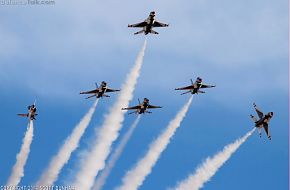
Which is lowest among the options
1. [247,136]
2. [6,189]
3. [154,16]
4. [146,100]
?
[247,136]

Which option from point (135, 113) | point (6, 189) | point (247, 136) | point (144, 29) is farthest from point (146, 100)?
point (6, 189)

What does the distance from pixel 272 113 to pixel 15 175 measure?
6922 centimetres

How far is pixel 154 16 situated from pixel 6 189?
196 feet

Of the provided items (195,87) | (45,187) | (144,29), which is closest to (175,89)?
(195,87)

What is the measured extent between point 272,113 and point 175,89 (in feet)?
86.8

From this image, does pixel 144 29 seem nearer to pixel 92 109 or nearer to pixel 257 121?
pixel 92 109

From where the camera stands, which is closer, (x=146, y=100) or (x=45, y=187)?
(x=45, y=187)

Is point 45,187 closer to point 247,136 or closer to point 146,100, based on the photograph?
point 146,100

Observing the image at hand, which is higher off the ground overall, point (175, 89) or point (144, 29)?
point (144, 29)

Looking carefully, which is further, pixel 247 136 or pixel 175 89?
pixel 175 89

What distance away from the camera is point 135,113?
198000mm

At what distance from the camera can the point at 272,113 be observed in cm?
18825

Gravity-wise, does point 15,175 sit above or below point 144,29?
below

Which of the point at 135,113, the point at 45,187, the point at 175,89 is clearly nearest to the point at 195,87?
the point at 175,89
